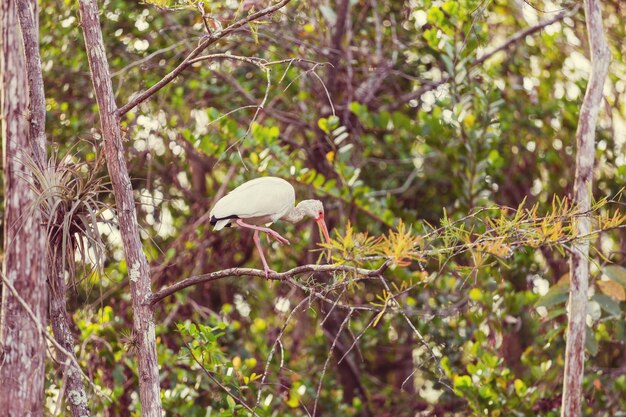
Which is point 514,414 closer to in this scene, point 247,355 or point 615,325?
point 615,325

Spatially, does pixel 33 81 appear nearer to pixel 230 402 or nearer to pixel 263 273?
pixel 263 273

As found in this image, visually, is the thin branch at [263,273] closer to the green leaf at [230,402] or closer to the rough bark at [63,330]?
the rough bark at [63,330]

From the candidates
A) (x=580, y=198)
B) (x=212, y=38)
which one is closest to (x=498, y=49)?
(x=580, y=198)

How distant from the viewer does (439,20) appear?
18.6ft

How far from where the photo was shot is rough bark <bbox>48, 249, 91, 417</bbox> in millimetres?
3512

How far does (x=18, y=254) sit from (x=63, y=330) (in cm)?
36

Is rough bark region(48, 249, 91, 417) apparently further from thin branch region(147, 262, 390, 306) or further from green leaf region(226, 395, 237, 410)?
green leaf region(226, 395, 237, 410)

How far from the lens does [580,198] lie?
15.0 ft

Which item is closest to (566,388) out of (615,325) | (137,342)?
(615,325)

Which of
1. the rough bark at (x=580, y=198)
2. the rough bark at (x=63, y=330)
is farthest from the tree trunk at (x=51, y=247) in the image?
the rough bark at (x=580, y=198)

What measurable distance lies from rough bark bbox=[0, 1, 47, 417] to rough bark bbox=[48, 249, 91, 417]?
5.0 inches

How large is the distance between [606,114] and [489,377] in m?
Result: 2.70

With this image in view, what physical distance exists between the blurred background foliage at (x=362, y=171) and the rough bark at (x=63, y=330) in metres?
1.61

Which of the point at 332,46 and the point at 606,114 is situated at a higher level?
the point at 332,46
